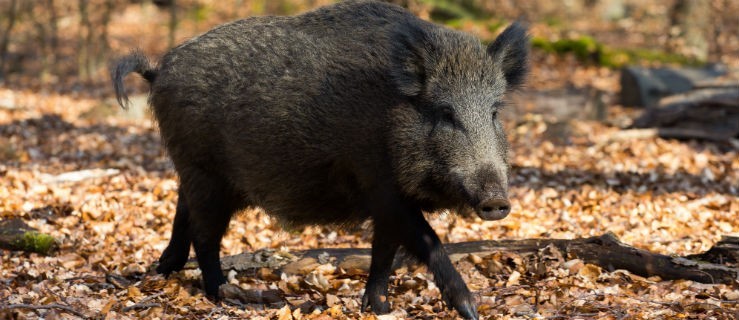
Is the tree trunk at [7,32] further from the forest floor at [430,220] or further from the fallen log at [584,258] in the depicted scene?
the fallen log at [584,258]

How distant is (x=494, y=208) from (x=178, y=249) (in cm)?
276

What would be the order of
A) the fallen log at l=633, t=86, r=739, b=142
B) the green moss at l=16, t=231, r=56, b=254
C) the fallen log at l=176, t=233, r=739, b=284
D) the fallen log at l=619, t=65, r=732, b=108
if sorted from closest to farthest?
the fallen log at l=176, t=233, r=739, b=284 < the green moss at l=16, t=231, r=56, b=254 < the fallen log at l=633, t=86, r=739, b=142 < the fallen log at l=619, t=65, r=732, b=108

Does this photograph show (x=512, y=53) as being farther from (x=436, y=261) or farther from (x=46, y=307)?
(x=46, y=307)

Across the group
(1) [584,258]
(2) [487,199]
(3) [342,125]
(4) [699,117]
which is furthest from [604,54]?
(2) [487,199]

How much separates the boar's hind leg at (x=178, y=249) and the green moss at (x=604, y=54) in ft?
39.0

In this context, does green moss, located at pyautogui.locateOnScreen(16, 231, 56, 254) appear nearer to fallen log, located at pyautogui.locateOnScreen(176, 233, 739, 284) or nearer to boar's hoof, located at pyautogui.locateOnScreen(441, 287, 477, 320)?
fallen log, located at pyautogui.locateOnScreen(176, 233, 739, 284)

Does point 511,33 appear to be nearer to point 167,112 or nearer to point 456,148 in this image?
point 456,148

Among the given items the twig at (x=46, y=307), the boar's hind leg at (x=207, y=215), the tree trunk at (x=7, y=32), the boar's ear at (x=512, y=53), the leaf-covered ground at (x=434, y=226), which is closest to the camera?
the twig at (x=46, y=307)

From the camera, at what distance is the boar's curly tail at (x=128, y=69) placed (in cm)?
555

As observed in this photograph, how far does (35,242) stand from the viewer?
6.05 metres

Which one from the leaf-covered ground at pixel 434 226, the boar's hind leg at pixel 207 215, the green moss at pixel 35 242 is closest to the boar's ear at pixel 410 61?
the leaf-covered ground at pixel 434 226

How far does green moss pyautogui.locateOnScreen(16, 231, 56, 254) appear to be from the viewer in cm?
Answer: 605

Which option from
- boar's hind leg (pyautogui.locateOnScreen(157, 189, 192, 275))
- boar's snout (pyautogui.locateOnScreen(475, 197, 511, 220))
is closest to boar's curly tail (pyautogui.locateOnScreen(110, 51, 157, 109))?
boar's hind leg (pyautogui.locateOnScreen(157, 189, 192, 275))

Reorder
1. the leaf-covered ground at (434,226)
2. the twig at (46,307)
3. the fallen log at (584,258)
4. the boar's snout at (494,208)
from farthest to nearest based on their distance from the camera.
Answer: the fallen log at (584,258), the leaf-covered ground at (434,226), the twig at (46,307), the boar's snout at (494,208)
